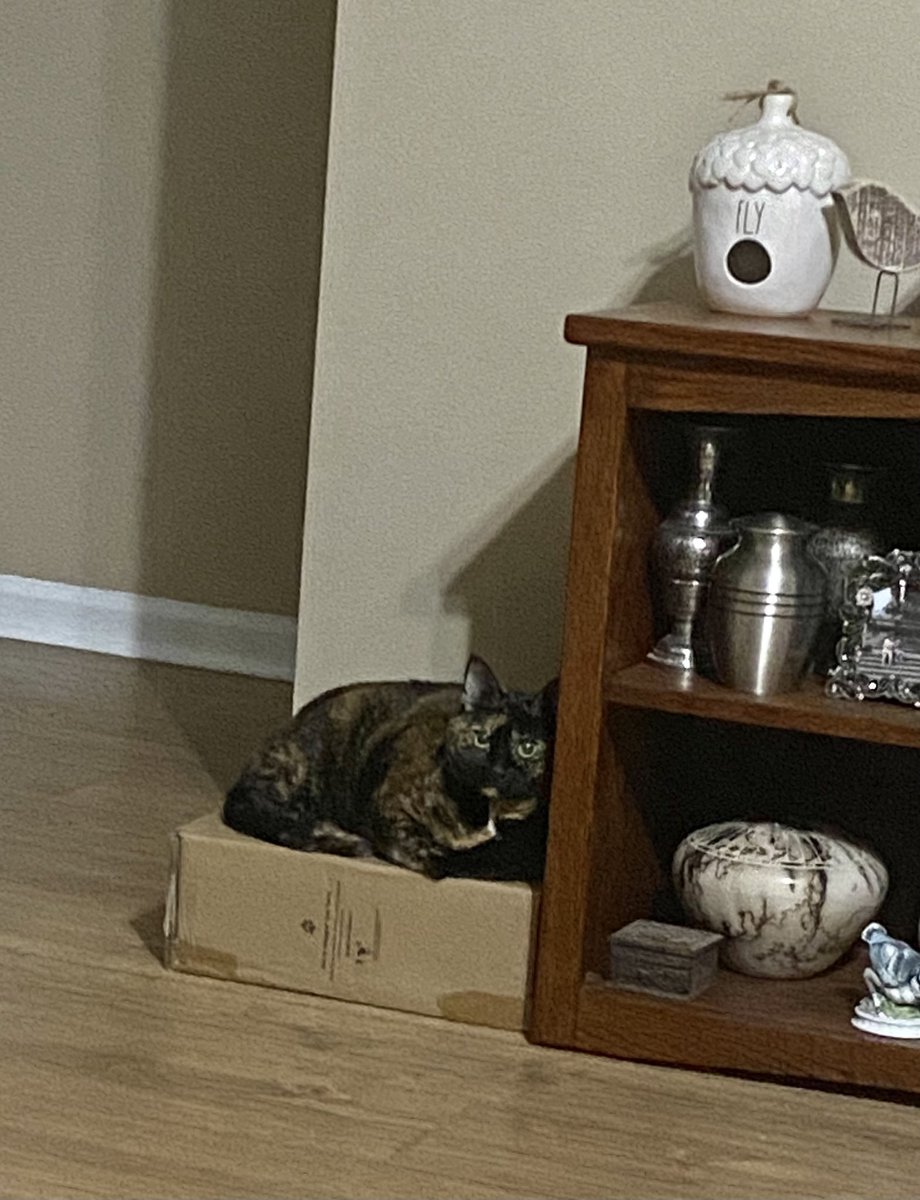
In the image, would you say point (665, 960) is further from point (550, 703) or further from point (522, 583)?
point (522, 583)

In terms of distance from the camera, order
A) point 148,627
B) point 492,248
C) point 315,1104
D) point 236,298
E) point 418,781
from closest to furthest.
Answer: point 315,1104, point 418,781, point 492,248, point 236,298, point 148,627

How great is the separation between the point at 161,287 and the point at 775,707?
2.06 meters

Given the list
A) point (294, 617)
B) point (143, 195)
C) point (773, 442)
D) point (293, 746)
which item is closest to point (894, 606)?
point (773, 442)

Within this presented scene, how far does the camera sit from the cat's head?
2342mm

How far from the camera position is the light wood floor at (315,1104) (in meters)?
1.94

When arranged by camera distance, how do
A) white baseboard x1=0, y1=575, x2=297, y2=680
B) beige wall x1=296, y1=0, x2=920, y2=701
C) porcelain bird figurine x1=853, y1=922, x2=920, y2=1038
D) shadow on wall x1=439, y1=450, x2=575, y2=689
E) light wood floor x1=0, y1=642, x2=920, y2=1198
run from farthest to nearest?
white baseboard x1=0, y1=575, x2=297, y2=680
shadow on wall x1=439, y1=450, x2=575, y2=689
beige wall x1=296, y1=0, x2=920, y2=701
porcelain bird figurine x1=853, y1=922, x2=920, y2=1038
light wood floor x1=0, y1=642, x2=920, y2=1198

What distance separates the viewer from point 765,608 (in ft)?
7.36

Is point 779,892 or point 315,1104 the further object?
point 779,892

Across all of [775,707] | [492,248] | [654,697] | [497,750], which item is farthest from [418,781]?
[492,248]

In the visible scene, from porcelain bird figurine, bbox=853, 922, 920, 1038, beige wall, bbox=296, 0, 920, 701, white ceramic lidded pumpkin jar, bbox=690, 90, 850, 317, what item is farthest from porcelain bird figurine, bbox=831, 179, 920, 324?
porcelain bird figurine, bbox=853, 922, 920, 1038

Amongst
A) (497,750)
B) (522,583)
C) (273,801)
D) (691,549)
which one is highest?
(691,549)

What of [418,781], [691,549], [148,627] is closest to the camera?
[691,549]

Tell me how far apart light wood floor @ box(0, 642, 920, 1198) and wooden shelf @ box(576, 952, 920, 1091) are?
0.02 metres

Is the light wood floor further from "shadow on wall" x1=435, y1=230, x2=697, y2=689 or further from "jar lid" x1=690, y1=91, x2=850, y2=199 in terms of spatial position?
"jar lid" x1=690, y1=91, x2=850, y2=199
